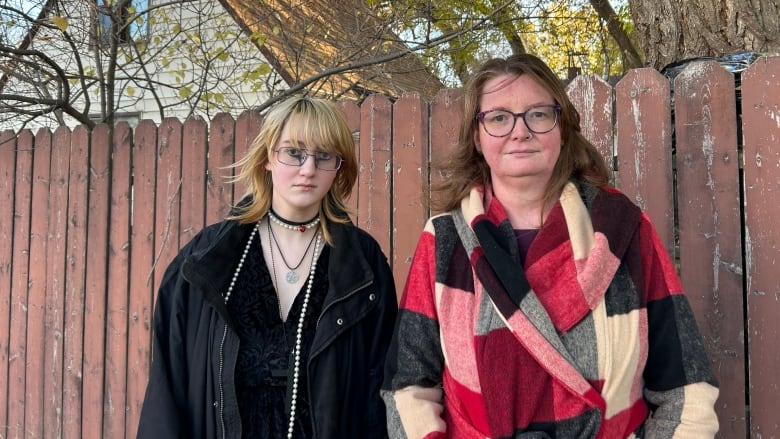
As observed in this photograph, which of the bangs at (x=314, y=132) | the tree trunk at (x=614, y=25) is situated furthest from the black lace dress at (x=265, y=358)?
the tree trunk at (x=614, y=25)

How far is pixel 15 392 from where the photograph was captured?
4.11 meters

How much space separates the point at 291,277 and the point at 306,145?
1.55ft

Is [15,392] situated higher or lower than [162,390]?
lower

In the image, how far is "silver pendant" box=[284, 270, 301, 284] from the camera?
2.20 m

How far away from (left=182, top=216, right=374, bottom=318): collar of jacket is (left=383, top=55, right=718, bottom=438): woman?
28 cm

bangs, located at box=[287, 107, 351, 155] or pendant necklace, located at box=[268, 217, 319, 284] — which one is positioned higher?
bangs, located at box=[287, 107, 351, 155]

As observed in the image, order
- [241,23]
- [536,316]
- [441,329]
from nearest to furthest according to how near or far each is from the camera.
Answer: [536,316]
[441,329]
[241,23]

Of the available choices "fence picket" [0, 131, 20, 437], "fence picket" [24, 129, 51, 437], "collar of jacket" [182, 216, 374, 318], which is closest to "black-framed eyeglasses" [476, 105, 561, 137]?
"collar of jacket" [182, 216, 374, 318]

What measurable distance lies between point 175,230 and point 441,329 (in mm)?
2354

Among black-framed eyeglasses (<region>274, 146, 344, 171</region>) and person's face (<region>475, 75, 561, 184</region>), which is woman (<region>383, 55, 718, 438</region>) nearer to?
person's face (<region>475, 75, 561, 184</region>)

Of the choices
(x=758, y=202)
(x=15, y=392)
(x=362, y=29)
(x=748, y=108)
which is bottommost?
(x=15, y=392)

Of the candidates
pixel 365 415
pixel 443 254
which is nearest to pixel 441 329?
pixel 443 254

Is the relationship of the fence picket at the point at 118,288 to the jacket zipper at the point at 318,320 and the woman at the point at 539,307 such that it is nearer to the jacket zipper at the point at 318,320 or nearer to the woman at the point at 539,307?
the jacket zipper at the point at 318,320

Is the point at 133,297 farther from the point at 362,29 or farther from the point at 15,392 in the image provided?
the point at 362,29
